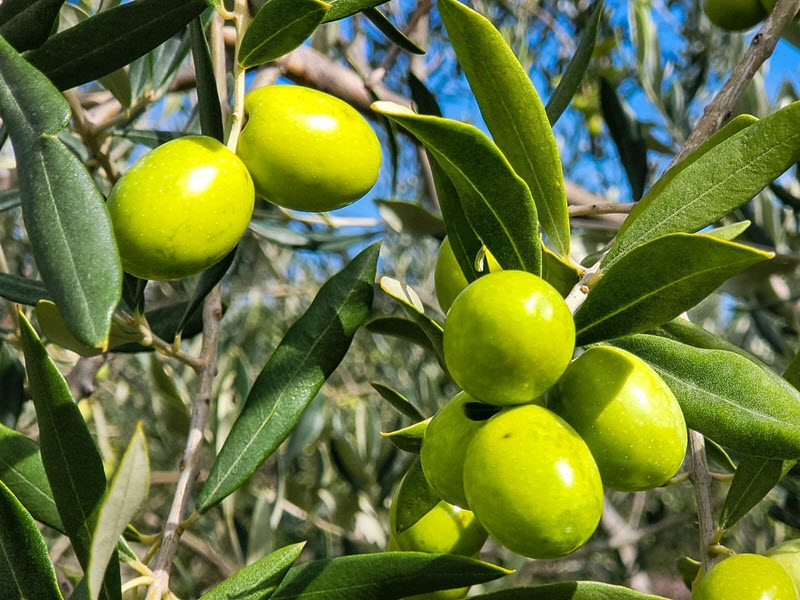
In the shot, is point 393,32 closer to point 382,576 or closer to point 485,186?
point 485,186

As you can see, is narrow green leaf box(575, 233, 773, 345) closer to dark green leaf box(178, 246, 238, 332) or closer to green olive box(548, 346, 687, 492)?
green olive box(548, 346, 687, 492)

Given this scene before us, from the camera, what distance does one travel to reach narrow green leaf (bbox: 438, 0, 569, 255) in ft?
2.81

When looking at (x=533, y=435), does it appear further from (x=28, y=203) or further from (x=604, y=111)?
(x=604, y=111)

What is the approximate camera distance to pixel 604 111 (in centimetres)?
191

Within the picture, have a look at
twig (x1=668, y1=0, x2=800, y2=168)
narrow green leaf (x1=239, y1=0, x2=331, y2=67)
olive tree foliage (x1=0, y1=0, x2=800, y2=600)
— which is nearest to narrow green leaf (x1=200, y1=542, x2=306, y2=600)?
olive tree foliage (x1=0, y1=0, x2=800, y2=600)

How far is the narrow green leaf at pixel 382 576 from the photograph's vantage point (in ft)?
2.90

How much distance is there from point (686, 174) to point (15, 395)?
1453 mm

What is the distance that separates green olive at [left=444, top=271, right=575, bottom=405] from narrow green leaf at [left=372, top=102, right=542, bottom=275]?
0.11 metres

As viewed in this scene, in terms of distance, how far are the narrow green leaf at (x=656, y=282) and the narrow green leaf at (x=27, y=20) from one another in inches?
26.4

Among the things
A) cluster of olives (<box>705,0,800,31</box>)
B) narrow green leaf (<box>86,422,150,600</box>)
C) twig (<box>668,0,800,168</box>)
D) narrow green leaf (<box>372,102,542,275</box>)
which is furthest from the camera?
cluster of olives (<box>705,0,800,31</box>)

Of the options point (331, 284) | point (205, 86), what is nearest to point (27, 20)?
point (205, 86)

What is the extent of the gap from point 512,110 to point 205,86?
400mm

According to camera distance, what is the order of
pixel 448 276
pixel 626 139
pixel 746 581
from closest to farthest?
pixel 746 581, pixel 448 276, pixel 626 139

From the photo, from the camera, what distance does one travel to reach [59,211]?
72 cm
